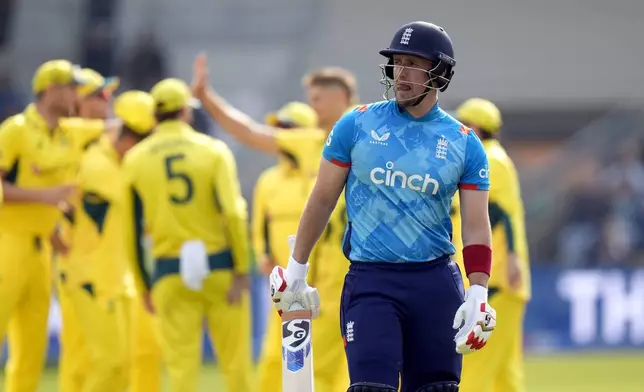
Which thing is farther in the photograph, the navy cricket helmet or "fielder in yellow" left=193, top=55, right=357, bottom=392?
"fielder in yellow" left=193, top=55, right=357, bottom=392

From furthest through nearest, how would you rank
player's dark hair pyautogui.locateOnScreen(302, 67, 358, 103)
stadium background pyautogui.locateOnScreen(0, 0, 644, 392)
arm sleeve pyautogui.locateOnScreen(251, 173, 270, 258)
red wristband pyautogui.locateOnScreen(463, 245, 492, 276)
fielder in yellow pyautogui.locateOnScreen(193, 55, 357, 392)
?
stadium background pyautogui.locateOnScreen(0, 0, 644, 392)
arm sleeve pyautogui.locateOnScreen(251, 173, 270, 258)
player's dark hair pyautogui.locateOnScreen(302, 67, 358, 103)
fielder in yellow pyautogui.locateOnScreen(193, 55, 357, 392)
red wristband pyautogui.locateOnScreen(463, 245, 492, 276)

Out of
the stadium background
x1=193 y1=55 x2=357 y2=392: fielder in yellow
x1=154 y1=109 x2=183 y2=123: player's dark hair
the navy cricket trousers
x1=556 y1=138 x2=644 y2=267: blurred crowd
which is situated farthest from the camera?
x1=556 y1=138 x2=644 y2=267: blurred crowd

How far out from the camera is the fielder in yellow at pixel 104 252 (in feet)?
33.2

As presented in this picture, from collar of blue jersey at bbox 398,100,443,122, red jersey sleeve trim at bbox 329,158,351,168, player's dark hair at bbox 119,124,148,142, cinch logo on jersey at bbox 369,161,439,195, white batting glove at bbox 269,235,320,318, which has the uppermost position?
player's dark hair at bbox 119,124,148,142

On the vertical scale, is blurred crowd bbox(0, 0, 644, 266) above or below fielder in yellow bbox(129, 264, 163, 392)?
above

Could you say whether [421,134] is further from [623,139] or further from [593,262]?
[623,139]

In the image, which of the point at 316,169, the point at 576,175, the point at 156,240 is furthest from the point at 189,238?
the point at 576,175

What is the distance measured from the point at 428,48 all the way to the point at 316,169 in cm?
377

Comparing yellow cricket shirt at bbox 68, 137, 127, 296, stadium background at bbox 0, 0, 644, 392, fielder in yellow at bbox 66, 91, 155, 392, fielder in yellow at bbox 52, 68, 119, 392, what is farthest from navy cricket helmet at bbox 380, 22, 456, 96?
stadium background at bbox 0, 0, 644, 392

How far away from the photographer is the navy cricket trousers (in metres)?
6.22

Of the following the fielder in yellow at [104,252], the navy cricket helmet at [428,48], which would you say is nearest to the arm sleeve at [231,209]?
the fielder in yellow at [104,252]

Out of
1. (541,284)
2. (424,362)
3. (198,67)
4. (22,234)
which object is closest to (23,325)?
(22,234)

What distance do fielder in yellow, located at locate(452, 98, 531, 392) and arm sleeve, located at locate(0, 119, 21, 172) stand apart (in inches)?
131

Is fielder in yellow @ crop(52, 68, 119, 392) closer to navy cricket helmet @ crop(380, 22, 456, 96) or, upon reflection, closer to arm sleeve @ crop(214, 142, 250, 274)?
arm sleeve @ crop(214, 142, 250, 274)
